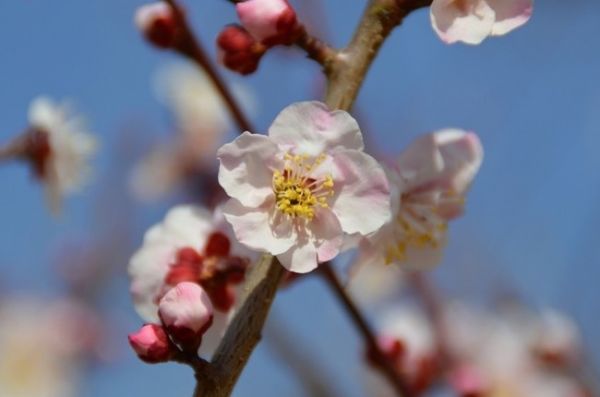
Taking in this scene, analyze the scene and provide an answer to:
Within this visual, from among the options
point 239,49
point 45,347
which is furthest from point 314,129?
point 45,347

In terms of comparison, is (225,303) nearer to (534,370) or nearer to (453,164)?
(453,164)

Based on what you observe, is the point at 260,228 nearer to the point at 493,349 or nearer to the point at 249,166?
the point at 249,166

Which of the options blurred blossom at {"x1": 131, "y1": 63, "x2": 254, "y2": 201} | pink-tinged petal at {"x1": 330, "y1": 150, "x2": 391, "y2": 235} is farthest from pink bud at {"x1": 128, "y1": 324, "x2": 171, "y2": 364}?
blurred blossom at {"x1": 131, "y1": 63, "x2": 254, "y2": 201}

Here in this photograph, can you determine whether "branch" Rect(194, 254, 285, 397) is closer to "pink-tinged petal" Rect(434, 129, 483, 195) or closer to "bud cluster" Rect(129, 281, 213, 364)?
"bud cluster" Rect(129, 281, 213, 364)

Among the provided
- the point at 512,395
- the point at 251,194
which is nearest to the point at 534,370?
the point at 512,395

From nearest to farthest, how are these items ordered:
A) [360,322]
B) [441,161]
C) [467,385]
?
[441,161], [360,322], [467,385]

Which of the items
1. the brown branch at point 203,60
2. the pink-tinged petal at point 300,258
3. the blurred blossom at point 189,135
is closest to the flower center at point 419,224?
the pink-tinged petal at point 300,258
